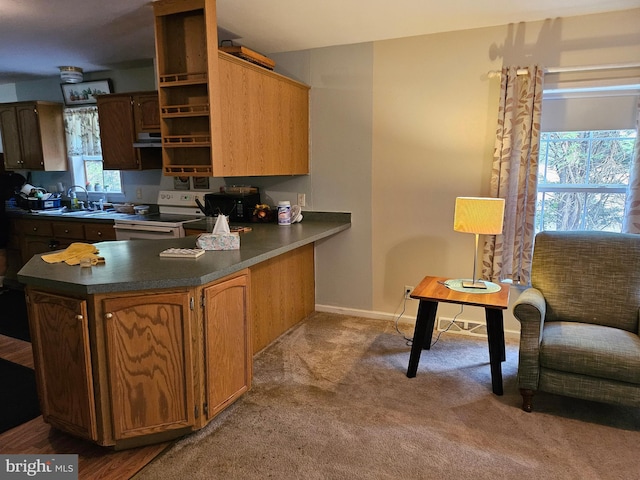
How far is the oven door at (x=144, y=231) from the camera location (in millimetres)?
3598

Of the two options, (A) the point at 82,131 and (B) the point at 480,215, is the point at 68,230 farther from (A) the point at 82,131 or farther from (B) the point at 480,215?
(B) the point at 480,215

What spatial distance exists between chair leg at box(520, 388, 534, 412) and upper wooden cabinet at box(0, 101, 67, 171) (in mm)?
5179

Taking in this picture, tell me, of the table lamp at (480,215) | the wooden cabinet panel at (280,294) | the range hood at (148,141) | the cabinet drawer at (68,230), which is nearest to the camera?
the table lamp at (480,215)

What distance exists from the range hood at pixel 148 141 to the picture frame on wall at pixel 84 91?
1.15m

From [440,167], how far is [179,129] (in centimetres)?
199

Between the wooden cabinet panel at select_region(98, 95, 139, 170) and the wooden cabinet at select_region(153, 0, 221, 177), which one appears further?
the wooden cabinet panel at select_region(98, 95, 139, 170)

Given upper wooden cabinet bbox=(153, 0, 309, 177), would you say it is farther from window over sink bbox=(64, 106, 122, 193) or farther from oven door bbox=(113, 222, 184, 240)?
window over sink bbox=(64, 106, 122, 193)

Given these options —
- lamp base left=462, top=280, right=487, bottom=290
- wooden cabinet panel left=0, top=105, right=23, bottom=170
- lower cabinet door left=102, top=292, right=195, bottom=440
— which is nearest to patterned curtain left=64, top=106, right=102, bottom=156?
wooden cabinet panel left=0, top=105, right=23, bottom=170

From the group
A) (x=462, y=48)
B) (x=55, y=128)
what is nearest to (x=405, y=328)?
(x=462, y=48)

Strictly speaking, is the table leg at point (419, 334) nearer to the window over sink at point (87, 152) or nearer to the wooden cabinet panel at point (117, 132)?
the wooden cabinet panel at point (117, 132)

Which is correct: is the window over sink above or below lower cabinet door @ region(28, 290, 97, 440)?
above

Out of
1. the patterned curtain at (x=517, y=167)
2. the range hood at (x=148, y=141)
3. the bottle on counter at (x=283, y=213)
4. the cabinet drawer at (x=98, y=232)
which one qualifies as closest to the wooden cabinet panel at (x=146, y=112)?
the range hood at (x=148, y=141)

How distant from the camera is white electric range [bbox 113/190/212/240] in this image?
11.9 feet

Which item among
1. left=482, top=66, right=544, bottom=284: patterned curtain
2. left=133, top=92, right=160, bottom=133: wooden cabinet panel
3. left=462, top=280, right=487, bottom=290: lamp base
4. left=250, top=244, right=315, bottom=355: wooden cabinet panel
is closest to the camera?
left=462, top=280, right=487, bottom=290: lamp base
